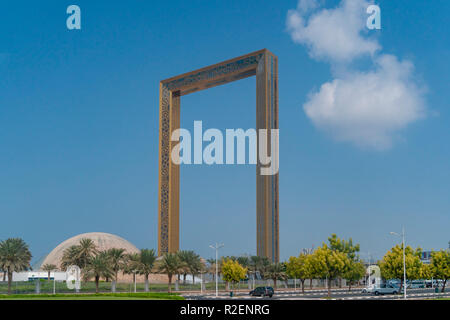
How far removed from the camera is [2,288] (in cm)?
6041

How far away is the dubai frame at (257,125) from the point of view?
7612 centimetres

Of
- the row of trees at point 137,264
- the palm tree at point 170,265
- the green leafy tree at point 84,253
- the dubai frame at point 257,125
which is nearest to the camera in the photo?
the row of trees at point 137,264

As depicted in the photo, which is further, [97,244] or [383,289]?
[97,244]

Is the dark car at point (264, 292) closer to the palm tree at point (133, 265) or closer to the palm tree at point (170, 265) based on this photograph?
the palm tree at point (170, 265)

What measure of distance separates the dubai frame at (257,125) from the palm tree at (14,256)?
2863 centimetres

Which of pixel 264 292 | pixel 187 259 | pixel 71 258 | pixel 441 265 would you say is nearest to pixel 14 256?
pixel 71 258

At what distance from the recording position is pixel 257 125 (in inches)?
3046

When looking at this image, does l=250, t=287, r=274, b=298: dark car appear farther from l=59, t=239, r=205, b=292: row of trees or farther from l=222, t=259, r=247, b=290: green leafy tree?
l=59, t=239, r=205, b=292: row of trees

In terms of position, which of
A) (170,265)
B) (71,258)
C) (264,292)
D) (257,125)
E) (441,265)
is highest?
(257,125)

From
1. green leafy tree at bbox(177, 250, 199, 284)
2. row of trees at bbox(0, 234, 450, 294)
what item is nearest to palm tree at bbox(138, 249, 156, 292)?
row of trees at bbox(0, 234, 450, 294)

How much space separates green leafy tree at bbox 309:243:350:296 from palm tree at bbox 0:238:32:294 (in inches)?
1248

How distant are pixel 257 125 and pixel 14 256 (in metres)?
37.4

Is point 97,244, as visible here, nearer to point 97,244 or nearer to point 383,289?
point 97,244

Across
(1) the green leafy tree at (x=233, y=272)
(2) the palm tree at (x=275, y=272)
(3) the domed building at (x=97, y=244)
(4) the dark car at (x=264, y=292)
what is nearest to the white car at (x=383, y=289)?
(4) the dark car at (x=264, y=292)
